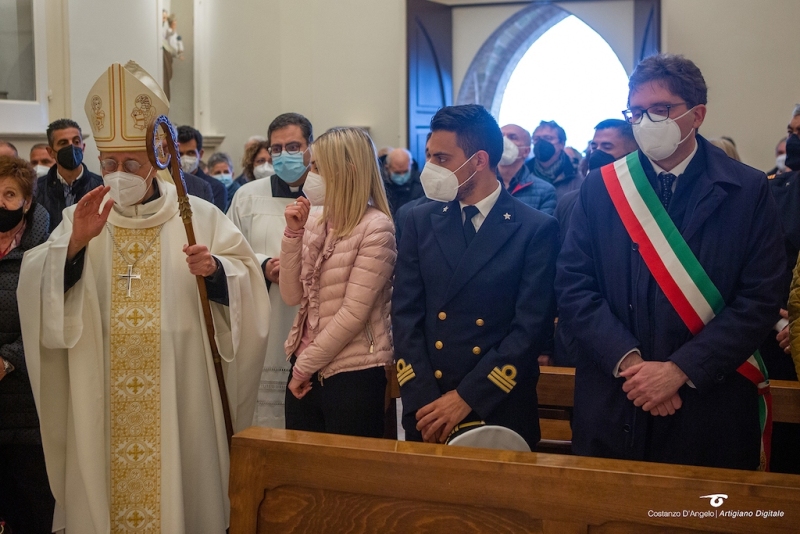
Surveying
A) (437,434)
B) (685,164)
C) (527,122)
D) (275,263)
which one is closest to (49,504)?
(275,263)

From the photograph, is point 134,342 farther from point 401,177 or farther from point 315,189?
point 401,177

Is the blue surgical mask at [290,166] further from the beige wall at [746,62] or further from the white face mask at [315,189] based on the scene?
the beige wall at [746,62]

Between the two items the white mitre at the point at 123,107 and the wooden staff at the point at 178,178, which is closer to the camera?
the wooden staff at the point at 178,178

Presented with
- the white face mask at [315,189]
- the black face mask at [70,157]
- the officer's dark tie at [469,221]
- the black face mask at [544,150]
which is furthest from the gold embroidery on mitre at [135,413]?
the black face mask at [544,150]

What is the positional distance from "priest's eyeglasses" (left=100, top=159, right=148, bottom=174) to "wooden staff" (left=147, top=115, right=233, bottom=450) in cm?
12

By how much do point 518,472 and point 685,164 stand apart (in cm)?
117

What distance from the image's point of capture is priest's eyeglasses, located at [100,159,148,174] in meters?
3.10

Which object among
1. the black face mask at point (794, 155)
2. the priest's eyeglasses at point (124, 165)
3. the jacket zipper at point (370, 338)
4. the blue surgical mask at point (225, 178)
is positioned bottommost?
the jacket zipper at point (370, 338)

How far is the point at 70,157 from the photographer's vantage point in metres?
4.47

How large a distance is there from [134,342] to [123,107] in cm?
88

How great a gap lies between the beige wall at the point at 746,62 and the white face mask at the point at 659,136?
258 inches

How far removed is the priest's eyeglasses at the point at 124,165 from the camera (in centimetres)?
310

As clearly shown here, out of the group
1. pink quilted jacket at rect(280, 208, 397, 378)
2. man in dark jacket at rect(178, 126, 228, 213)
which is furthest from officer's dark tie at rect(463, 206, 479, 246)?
man in dark jacket at rect(178, 126, 228, 213)

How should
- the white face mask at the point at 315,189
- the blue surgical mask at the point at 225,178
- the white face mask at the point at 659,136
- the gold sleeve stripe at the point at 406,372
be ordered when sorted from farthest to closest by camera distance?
1. the blue surgical mask at the point at 225,178
2. the white face mask at the point at 315,189
3. the gold sleeve stripe at the point at 406,372
4. the white face mask at the point at 659,136
